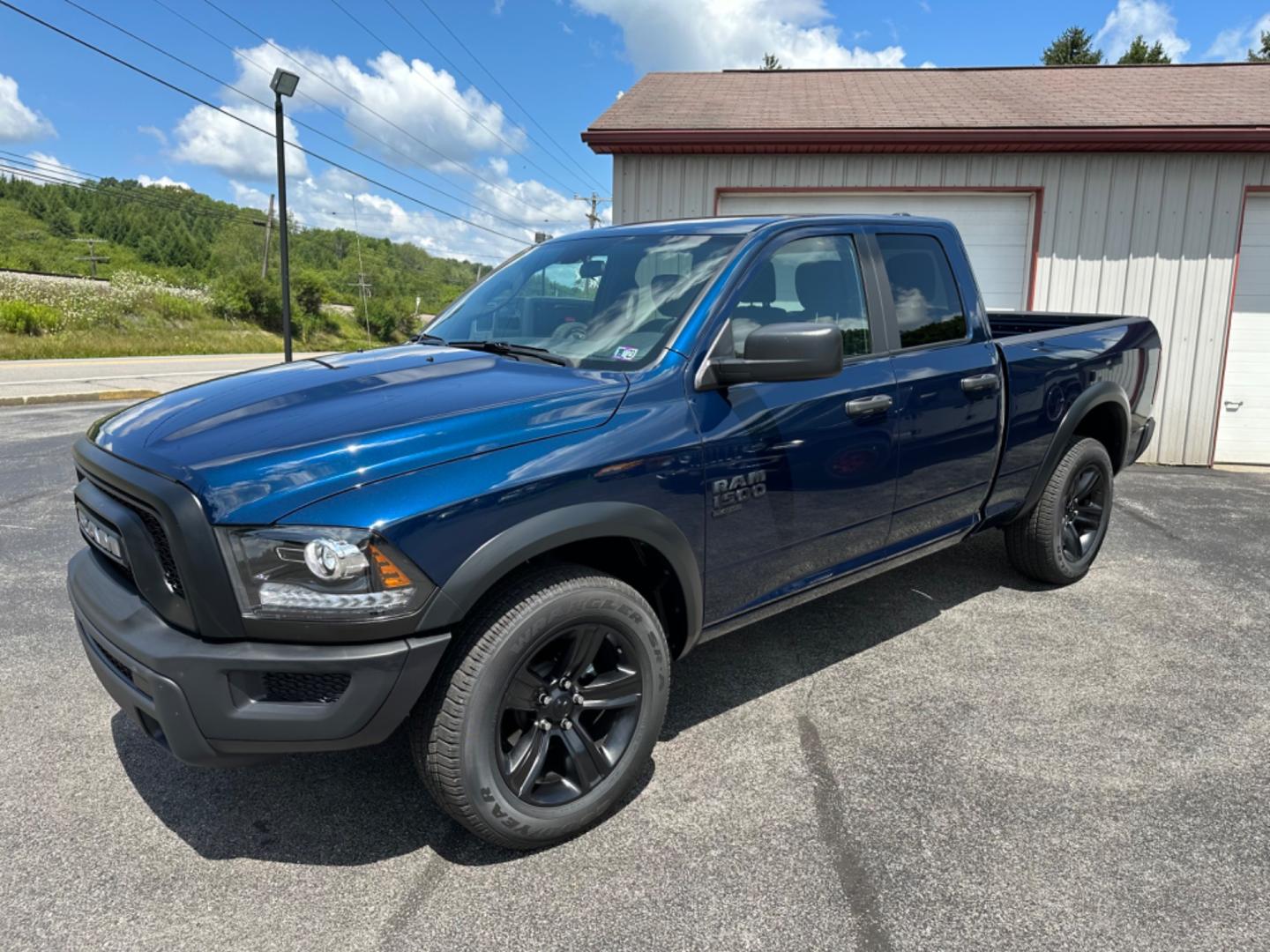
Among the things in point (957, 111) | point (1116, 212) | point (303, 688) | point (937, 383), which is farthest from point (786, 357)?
point (957, 111)

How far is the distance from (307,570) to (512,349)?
4.32 feet

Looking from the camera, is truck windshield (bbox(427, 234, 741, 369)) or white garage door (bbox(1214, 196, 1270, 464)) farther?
white garage door (bbox(1214, 196, 1270, 464))

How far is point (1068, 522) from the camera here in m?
4.85

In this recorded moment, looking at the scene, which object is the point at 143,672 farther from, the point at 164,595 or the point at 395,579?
the point at 395,579

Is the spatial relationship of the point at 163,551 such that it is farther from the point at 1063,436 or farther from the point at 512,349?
the point at 1063,436

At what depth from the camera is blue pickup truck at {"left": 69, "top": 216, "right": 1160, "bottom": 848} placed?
7.11 feet

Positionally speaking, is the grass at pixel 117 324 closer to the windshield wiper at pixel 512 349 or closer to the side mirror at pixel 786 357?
the windshield wiper at pixel 512 349

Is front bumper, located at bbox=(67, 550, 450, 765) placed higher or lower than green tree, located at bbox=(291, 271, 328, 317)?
lower

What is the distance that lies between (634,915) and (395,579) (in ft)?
3.61

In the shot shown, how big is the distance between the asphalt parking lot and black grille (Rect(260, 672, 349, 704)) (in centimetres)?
62

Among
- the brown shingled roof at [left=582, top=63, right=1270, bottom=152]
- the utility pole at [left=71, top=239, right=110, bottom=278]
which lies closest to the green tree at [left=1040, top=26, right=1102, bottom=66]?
the brown shingled roof at [left=582, top=63, right=1270, bottom=152]

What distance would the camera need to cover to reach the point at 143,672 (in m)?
2.23

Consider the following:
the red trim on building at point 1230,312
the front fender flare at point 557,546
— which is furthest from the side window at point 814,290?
the red trim on building at point 1230,312

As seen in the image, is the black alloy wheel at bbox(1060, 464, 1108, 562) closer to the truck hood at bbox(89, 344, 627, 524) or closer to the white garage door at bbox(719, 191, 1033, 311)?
the truck hood at bbox(89, 344, 627, 524)
